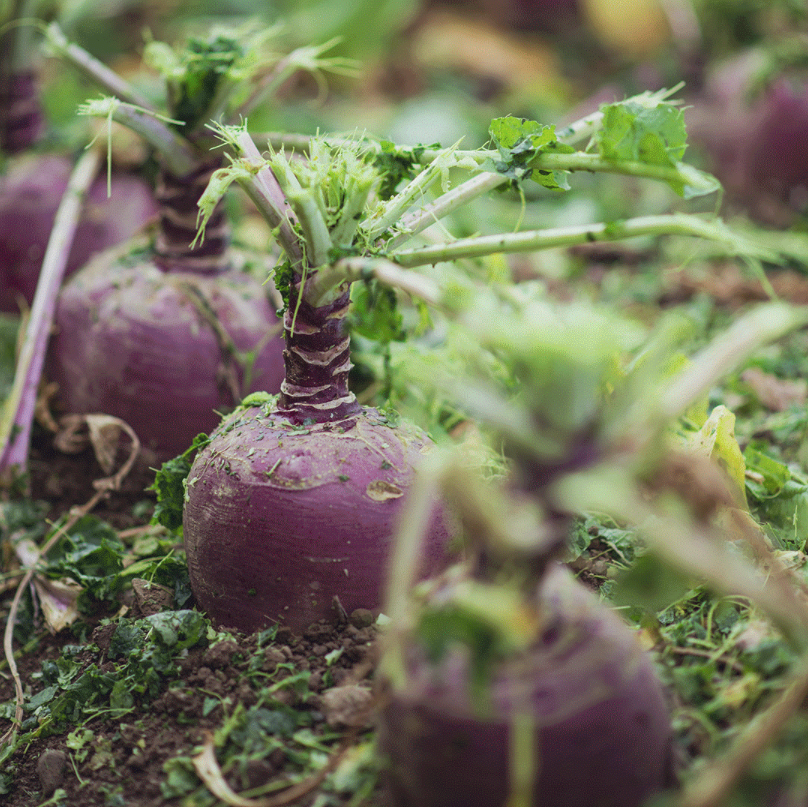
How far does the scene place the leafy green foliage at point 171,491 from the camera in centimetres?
174

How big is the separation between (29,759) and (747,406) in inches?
78.8

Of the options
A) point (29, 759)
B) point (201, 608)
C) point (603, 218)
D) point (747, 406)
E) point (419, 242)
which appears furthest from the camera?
point (603, 218)

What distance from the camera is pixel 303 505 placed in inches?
59.6

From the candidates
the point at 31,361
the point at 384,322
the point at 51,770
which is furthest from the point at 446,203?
the point at 31,361

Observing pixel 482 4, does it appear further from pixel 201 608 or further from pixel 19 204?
pixel 201 608

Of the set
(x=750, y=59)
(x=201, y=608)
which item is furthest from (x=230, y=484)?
(x=750, y=59)

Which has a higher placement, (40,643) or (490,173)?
(490,173)

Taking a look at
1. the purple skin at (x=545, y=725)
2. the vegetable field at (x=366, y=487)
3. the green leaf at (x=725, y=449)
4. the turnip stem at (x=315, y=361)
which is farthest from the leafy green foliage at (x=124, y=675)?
the green leaf at (x=725, y=449)

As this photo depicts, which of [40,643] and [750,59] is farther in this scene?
[750,59]

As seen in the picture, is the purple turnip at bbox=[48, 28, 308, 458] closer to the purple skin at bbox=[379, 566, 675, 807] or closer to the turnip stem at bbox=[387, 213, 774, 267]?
the turnip stem at bbox=[387, 213, 774, 267]

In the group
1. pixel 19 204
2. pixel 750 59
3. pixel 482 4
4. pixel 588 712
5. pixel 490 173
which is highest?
pixel 482 4

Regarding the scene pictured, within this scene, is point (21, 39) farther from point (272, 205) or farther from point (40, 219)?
point (272, 205)

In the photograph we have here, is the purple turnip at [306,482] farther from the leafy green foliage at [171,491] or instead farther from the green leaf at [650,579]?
the green leaf at [650,579]

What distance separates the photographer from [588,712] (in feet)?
3.46
